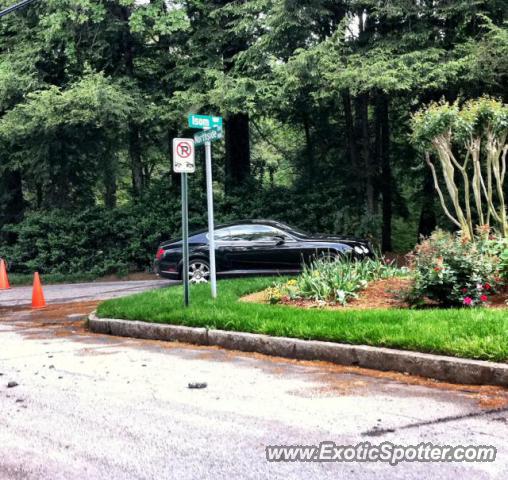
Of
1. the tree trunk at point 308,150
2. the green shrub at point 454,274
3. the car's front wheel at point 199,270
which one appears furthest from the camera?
the tree trunk at point 308,150

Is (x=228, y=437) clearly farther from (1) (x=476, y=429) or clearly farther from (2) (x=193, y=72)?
(2) (x=193, y=72)

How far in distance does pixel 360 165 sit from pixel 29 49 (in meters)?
11.4

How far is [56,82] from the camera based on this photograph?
21219mm

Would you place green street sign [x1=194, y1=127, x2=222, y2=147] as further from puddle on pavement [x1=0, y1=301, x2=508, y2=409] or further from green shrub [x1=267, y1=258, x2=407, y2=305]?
puddle on pavement [x1=0, y1=301, x2=508, y2=409]

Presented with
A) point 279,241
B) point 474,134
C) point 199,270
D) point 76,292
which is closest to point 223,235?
point 199,270

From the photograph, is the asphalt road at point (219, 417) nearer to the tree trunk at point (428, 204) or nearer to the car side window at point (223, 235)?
the car side window at point (223, 235)

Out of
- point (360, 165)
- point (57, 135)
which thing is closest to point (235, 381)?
point (360, 165)

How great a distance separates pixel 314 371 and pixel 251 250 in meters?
8.22

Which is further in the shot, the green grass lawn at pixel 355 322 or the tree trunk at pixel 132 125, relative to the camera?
the tree trunk at pixel 132 125

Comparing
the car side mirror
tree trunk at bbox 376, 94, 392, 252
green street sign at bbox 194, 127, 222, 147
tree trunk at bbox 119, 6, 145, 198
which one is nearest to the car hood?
the car side mirror

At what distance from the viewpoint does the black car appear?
14.0m

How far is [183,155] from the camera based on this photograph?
938 centimetres

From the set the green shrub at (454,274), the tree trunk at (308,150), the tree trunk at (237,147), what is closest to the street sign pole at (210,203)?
the green shrub at (454,274)

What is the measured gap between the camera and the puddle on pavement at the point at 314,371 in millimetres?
5230
